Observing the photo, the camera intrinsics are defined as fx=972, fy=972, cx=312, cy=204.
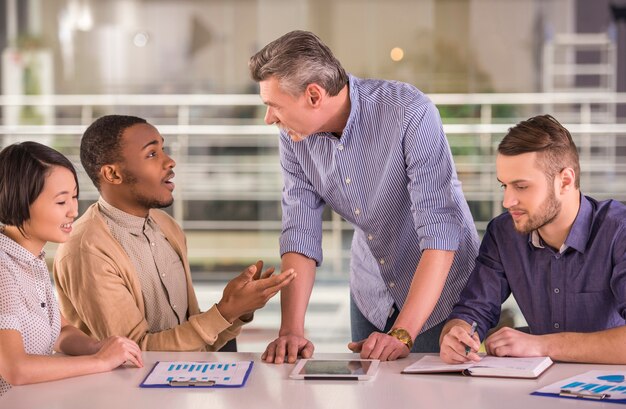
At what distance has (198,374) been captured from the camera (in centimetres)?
165

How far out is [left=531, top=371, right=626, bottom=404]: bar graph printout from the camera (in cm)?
146

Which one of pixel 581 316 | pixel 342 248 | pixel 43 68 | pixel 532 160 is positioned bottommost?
pixel 342 248

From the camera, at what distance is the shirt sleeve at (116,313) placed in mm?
1914

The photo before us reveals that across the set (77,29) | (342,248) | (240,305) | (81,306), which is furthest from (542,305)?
(77,29)

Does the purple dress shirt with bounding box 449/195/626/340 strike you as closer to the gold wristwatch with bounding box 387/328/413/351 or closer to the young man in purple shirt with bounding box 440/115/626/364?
the young man in purple shirt with bounding box 440/115/626/364

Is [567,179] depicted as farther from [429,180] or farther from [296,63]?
[296,63]

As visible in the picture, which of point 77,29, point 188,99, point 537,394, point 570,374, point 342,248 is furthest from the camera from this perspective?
point 77,29

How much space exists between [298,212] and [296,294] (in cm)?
20

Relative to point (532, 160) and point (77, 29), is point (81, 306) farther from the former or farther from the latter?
point (77, 29)

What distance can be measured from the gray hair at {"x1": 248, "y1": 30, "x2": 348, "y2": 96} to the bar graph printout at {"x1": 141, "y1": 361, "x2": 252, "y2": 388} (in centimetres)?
52

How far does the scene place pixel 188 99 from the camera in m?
5.60

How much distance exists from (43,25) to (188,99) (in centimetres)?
121

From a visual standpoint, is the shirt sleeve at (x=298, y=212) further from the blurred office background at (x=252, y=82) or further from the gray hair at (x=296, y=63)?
the blurred office background at (x=252, y=82)

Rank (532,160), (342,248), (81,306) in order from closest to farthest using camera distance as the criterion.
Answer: (532,160) → (81,306) → (342,248)
